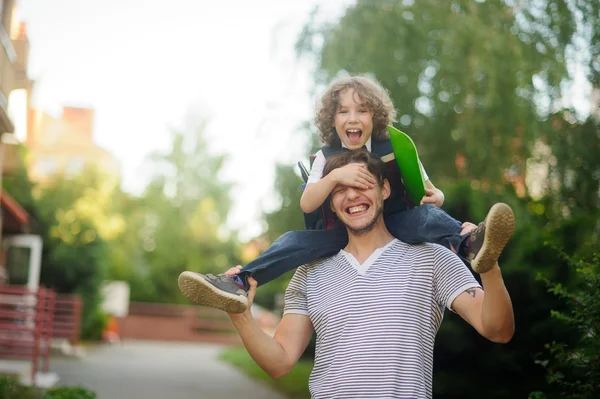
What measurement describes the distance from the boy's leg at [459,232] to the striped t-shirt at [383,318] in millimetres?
46

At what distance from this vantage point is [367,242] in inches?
117

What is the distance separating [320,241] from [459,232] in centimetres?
58

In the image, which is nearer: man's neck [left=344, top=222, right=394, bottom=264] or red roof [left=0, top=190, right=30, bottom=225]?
man's neck [left=344, top=222, right=394, bottom=264]

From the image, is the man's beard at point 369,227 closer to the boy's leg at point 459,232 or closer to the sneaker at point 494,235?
the boy's leg at point 459,232

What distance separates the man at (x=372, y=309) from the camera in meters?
2.63

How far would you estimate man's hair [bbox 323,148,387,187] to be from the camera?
9.78 feet

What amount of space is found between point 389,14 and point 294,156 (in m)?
2.32

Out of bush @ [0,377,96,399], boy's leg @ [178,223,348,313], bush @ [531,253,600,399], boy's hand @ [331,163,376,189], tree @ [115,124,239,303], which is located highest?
boy's hand @ [331,163,376,189]

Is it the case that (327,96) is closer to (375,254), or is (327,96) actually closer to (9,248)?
(375,254)

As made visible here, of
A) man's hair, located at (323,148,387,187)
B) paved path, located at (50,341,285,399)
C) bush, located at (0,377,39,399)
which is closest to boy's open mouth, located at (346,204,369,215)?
man's hair, located at (323,148,387,187)

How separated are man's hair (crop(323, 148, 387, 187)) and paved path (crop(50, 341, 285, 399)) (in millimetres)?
7903

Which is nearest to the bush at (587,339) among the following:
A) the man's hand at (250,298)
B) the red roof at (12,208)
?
the man's hand at (250,298)

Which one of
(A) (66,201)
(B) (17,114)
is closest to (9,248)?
(A) (66,201)

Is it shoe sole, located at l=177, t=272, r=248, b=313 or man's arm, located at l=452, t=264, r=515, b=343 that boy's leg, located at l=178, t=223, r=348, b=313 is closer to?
shoe sole, located at l=177, t=272, r=248, b=313
